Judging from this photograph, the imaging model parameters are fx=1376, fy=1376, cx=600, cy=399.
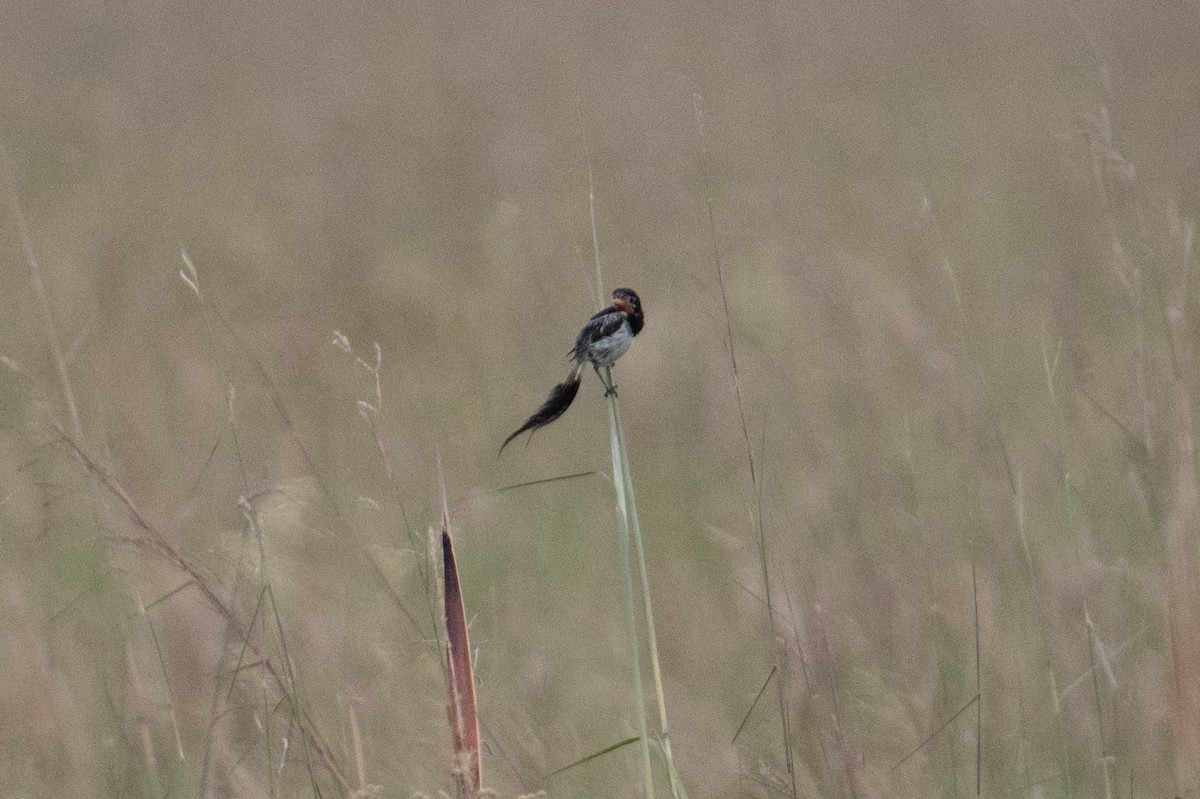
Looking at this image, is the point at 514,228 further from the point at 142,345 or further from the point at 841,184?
the point at 841,184

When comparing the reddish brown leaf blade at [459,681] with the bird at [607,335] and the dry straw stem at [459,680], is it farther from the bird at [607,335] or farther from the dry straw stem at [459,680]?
the bird at [607,335]

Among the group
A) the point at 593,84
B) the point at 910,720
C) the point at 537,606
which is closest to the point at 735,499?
the point at 537,606

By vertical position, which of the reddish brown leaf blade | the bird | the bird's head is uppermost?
the bird's head

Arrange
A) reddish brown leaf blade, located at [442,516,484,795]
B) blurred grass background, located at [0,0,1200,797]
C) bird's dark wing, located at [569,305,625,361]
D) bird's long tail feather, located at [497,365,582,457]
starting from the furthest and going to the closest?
blurred grass background, located at [0,0,1200,797] < bird's dark wing, located at [569,305,625,361] < bird's long tail feather, located at [497,365,582,457] < reddish brown leaf blade, located at [442,516,484,795]

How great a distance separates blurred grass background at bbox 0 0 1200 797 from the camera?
198 centimetres

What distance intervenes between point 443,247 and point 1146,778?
13.5 feet

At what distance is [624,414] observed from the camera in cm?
416

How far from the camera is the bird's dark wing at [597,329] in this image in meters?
1.81

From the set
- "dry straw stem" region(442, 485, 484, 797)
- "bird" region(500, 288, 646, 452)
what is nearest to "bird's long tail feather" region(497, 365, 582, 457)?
"bird" region(500, 288, 646, 452)

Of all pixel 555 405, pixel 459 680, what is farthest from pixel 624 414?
pixel 459 680

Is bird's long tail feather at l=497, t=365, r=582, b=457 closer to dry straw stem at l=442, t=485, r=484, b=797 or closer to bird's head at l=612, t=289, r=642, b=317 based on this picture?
bird's head at l=612, t=289, r=642, b=317

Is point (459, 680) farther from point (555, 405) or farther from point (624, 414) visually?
point (624, 414)

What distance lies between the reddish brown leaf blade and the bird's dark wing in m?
0.63

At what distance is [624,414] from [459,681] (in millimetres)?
2968
